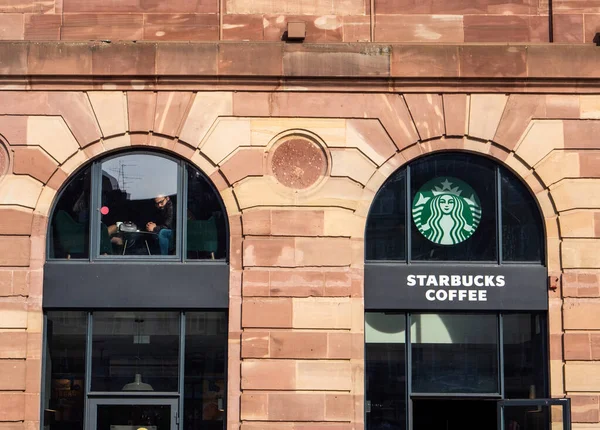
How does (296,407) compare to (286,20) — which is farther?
(286,20)

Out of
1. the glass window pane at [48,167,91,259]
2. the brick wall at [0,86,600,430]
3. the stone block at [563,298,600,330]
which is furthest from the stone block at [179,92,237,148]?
the stone block at [563,298,600,330]

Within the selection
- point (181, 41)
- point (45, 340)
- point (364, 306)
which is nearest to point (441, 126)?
point (364, 306)

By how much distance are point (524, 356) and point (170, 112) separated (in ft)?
22.2

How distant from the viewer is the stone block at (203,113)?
58.5ft

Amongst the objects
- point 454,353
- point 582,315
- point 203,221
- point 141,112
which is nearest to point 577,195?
point 582,315

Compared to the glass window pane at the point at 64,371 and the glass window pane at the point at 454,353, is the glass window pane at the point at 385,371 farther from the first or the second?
the glass window pane at the point at 64,371

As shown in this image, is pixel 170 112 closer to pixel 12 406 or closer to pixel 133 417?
pixel 133 417

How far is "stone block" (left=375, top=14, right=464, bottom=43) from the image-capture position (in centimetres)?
1833

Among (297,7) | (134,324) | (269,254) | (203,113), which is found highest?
(297,7)

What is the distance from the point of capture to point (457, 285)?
1770 centimetres

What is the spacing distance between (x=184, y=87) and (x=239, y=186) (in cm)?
181

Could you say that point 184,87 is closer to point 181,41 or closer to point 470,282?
point 181,41

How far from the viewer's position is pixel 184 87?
17906mm

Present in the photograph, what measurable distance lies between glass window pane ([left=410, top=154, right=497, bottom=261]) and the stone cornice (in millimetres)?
1317
